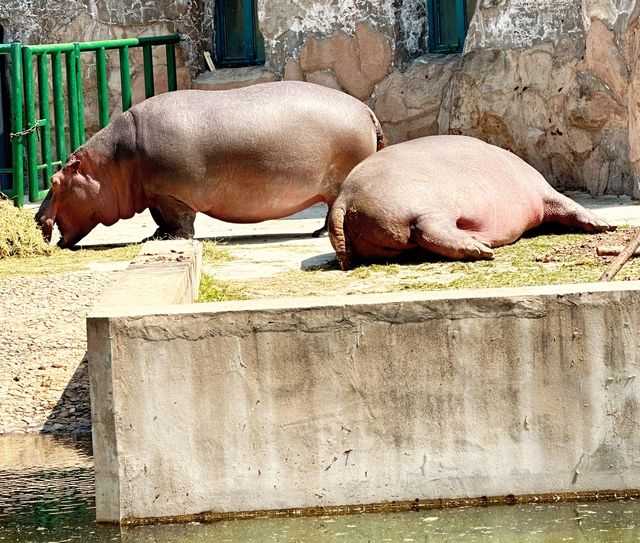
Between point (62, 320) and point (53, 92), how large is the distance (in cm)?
468

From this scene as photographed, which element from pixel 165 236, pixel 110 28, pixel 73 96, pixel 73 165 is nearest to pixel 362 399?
pixel 165 236

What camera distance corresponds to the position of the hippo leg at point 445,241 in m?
6.29

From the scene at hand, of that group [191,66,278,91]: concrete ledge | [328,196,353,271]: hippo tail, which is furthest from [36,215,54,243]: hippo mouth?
[191,66,278,91]: concrete ledge

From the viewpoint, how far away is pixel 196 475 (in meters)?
4.14

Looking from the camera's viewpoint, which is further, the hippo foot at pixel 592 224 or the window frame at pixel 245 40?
the window frame at pixel 245 40

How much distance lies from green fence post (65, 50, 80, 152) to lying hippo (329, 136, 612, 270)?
474cm

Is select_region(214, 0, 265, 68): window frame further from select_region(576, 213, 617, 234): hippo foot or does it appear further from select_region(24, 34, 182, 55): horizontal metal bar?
select_region(576, 213, 617, 234): hippo foot

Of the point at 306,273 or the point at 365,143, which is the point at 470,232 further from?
the point at 365,143

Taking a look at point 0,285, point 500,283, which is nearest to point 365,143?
point 0,285

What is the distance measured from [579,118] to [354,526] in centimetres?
673

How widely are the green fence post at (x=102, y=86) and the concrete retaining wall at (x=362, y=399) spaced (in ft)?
25.2

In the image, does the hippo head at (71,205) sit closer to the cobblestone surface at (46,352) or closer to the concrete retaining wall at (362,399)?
the cobblestone surface at (46,352)

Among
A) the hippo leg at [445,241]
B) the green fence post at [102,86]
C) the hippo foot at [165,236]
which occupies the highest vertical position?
the green fence post at [102,86]

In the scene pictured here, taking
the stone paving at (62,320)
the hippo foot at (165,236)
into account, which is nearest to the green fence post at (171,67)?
the stone paving at (62,320)
